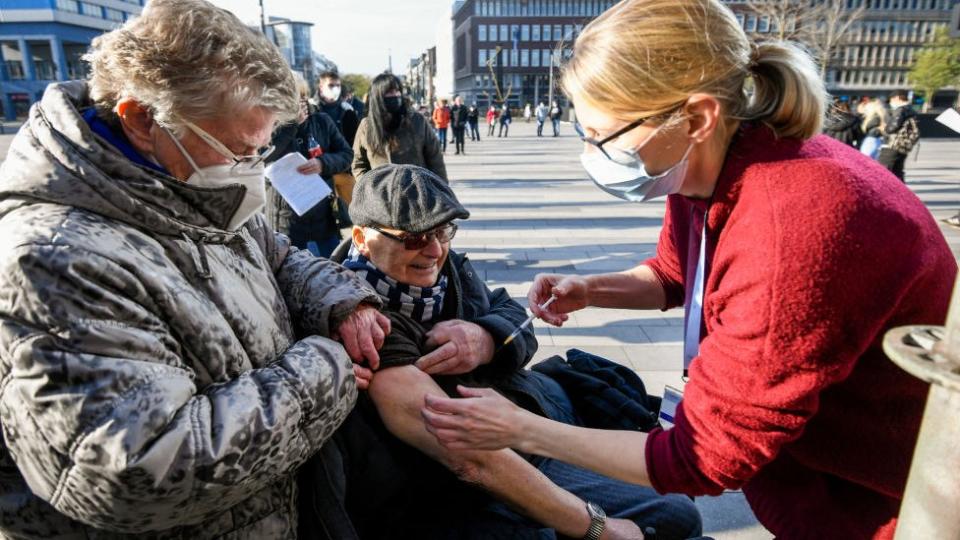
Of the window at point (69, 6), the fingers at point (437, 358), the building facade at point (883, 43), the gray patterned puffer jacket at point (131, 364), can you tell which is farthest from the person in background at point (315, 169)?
the building facade at point (883, 43)

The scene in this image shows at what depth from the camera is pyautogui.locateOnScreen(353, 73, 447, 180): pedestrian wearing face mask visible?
16.1ft

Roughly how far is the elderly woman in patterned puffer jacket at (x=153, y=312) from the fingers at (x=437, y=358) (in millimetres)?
449

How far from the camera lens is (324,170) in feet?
15.2

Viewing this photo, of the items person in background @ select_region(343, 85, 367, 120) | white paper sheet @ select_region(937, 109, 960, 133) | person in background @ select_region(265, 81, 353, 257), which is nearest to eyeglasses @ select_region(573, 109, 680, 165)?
person in background @ select_region(265, 81, 353, 257)

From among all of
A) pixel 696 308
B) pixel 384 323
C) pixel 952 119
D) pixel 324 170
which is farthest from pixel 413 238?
pixel 952 119

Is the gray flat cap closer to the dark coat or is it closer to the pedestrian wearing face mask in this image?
the dark coat

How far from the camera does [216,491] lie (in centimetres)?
113

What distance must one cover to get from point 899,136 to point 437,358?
10234mm

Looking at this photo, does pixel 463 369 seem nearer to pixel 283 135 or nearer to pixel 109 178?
pixel 109 178

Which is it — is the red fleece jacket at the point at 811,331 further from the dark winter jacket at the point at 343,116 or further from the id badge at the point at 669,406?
the dark winter jacket at the point at 343,116

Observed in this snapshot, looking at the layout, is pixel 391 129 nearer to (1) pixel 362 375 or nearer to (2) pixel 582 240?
(2) pixel 582 240

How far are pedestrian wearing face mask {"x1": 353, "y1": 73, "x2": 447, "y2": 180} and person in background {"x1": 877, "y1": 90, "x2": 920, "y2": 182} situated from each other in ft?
25.9

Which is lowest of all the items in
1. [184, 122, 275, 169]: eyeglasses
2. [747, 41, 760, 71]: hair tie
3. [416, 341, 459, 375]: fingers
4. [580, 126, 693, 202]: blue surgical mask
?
[416, 341, 459, 375]: fingers

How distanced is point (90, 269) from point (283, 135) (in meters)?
3.51
